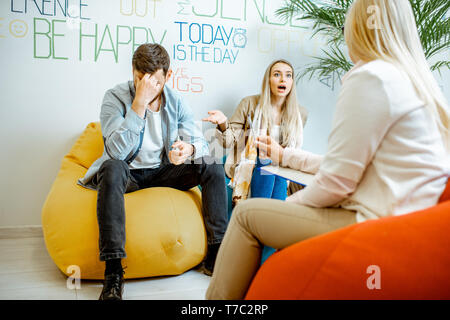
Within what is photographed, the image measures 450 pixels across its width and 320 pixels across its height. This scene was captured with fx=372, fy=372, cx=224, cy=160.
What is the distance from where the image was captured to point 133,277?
5.22 feet

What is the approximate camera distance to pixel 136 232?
5.14 ft

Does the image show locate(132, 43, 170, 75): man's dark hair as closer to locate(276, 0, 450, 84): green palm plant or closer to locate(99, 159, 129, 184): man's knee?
locate(99, 159, 129, 184): man's knee

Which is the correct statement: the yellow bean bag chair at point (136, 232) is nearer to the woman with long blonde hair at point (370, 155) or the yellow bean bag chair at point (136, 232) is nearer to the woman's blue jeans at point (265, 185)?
the woman's blue jeans at point (265, 185)

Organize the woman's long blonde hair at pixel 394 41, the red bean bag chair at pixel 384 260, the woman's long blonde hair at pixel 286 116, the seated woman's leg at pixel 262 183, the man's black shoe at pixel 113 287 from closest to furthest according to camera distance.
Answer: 1. the red bean bag chair at pixel 384 260
2. the woman's long blonde hair at pixel 394 41
3. the man's black shoe at pixel 113 287
4. the seated woman's leg at pixel 262 183
5. the woman's long blonde hair at pixel 286 116

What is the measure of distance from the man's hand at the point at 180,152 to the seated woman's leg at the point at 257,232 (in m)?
0.81

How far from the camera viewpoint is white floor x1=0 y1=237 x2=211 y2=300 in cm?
146

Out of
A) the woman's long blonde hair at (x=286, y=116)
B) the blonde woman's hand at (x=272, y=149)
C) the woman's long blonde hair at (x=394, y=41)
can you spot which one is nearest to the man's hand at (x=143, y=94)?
the blonde woman's hand at (x=272, y=149)

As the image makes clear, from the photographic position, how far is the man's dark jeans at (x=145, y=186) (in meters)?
1.48

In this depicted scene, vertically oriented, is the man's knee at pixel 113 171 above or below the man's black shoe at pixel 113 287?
above

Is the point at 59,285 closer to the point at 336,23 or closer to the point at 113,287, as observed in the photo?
the point at 113,287

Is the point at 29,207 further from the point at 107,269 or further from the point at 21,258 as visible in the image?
the point at 107,269

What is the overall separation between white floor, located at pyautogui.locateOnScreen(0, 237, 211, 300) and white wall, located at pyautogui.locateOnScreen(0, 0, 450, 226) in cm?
55

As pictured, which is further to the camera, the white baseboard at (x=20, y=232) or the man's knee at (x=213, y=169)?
the white baseboard at (x=20, y=232)

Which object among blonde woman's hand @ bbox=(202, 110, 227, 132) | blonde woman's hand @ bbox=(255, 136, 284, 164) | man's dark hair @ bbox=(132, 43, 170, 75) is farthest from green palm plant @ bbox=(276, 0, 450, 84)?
blonde woman's hand @ bbox=(255, 136, 284, 164)
